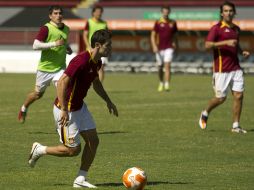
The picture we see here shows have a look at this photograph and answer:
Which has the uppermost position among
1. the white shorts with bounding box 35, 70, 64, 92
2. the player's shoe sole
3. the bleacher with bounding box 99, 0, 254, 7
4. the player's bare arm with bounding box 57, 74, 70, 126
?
the player's bare arm with bounding box 57, 74, 70, 126

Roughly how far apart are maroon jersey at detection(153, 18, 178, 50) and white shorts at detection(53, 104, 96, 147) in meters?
17.0

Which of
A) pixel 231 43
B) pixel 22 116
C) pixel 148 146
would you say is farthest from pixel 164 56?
pixel 148 146

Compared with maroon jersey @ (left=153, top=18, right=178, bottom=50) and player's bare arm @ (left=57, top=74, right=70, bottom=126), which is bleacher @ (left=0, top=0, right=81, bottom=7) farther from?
player's bare arm @ (left=57, top=74, right=70, bottom=126)

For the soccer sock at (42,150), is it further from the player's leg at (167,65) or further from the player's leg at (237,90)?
the player's leg at (167,65)

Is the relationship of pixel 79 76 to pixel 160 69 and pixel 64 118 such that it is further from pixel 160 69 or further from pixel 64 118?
pixel 160 69

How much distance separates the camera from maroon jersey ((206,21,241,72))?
51.2 ft

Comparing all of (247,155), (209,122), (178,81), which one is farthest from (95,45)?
(178,81)

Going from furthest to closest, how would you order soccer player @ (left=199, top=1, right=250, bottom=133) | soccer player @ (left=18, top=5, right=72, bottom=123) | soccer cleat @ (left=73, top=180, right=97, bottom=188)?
soccer player @ (left=18, top=5, right=72, bottom=123), soccer player @ (left=199, top=1, right=250, bottom=133), soccer cleat @ (left=73, top=180, right=97, bottom=188)

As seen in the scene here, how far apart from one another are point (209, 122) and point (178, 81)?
14.9 meters

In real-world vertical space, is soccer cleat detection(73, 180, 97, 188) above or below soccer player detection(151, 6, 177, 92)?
above

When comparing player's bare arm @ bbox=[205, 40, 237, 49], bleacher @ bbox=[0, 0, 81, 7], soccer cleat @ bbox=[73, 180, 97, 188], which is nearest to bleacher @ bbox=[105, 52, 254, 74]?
bleacher @ bbox=[0, 0, 81, 7]

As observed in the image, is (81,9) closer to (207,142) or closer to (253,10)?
(253,10)

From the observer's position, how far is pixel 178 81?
32562mm

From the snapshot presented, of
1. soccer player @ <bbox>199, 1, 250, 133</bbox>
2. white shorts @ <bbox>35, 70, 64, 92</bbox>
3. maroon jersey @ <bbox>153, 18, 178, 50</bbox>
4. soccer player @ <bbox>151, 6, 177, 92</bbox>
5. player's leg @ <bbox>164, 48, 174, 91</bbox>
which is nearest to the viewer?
soccer player @ <bbox>199, 1, 250, 133</bbox>
